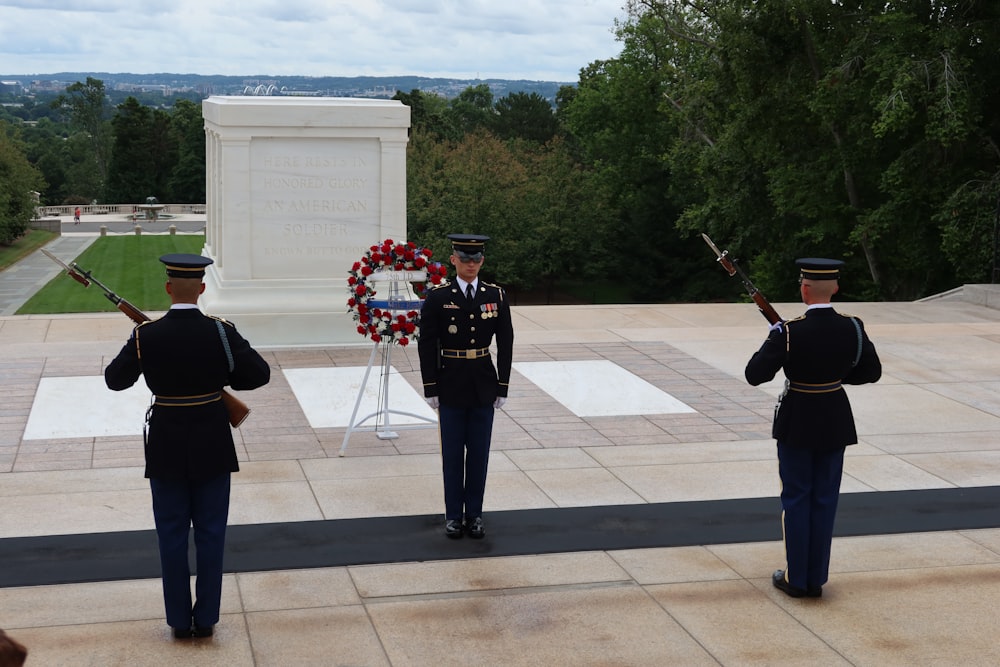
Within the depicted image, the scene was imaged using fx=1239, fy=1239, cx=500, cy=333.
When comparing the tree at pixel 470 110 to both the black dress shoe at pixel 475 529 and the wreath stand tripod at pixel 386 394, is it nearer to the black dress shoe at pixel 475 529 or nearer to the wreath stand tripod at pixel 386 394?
the wreath stand tripod at pixel 386 394

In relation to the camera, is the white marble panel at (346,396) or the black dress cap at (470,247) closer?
the black dress cap at (470,247)

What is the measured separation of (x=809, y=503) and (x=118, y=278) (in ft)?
152

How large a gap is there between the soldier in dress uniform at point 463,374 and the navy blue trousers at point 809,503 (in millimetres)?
1641

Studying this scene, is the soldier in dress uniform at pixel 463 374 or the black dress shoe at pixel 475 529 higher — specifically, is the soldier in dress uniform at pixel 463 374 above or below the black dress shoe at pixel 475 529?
above

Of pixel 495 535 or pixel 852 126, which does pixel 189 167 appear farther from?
pixel 495 535

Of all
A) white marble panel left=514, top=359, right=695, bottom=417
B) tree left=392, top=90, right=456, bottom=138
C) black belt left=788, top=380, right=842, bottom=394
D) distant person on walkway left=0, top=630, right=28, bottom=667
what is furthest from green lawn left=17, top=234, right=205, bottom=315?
distant person on walkway left=0, top=630, right=28, bottom=667

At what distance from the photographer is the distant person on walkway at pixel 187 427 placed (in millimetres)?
5234

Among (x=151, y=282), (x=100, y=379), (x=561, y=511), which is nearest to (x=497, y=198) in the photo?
(x=151, y=282)

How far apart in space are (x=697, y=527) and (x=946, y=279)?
791 inches

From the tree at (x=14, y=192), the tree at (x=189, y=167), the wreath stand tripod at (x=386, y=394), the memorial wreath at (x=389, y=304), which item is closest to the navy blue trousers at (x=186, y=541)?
the wreath stand tripod at (x=386, y=394)

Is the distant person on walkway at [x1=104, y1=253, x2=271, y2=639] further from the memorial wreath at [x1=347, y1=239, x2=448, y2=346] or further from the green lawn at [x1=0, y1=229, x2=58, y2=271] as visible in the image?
the green lawn at [x1=0, y1=229, x2=58, y2=271]

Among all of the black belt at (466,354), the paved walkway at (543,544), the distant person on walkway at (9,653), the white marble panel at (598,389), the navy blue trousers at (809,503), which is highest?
the distant person on walkway at (9,653)

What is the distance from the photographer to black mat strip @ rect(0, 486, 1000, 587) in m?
6.27

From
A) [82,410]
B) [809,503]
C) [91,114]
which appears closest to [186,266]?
[809,503]
